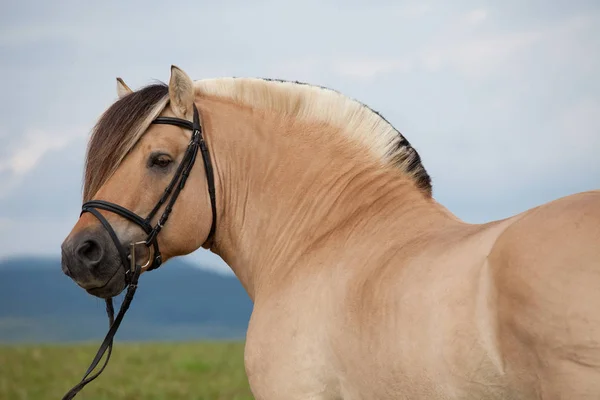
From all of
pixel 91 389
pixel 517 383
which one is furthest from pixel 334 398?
pixel 91 389

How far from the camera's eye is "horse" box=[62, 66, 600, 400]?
3.19 metres

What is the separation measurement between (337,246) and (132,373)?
9.58 metres

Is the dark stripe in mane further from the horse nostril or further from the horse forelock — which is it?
the horse nostril

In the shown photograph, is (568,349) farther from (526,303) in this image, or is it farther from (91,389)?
(91,389)

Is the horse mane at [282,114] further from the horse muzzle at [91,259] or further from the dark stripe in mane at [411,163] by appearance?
the horse muzzle at [91,259]

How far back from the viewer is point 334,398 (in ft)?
13.5

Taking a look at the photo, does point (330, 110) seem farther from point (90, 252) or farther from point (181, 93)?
point (90, 252)

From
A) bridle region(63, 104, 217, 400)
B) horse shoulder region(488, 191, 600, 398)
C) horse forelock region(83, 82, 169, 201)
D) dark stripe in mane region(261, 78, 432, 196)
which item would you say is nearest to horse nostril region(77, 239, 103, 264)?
bridle region(63, 104, 217, 400)

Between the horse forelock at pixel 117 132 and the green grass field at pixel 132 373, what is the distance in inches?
247

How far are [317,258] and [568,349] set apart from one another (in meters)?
1.92

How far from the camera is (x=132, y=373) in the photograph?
1300 centimetres

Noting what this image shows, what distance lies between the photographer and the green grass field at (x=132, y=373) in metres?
11.1

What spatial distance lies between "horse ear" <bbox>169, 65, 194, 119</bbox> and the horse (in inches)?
0.5

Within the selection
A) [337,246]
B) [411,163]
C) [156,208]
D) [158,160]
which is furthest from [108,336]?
[411,163]
